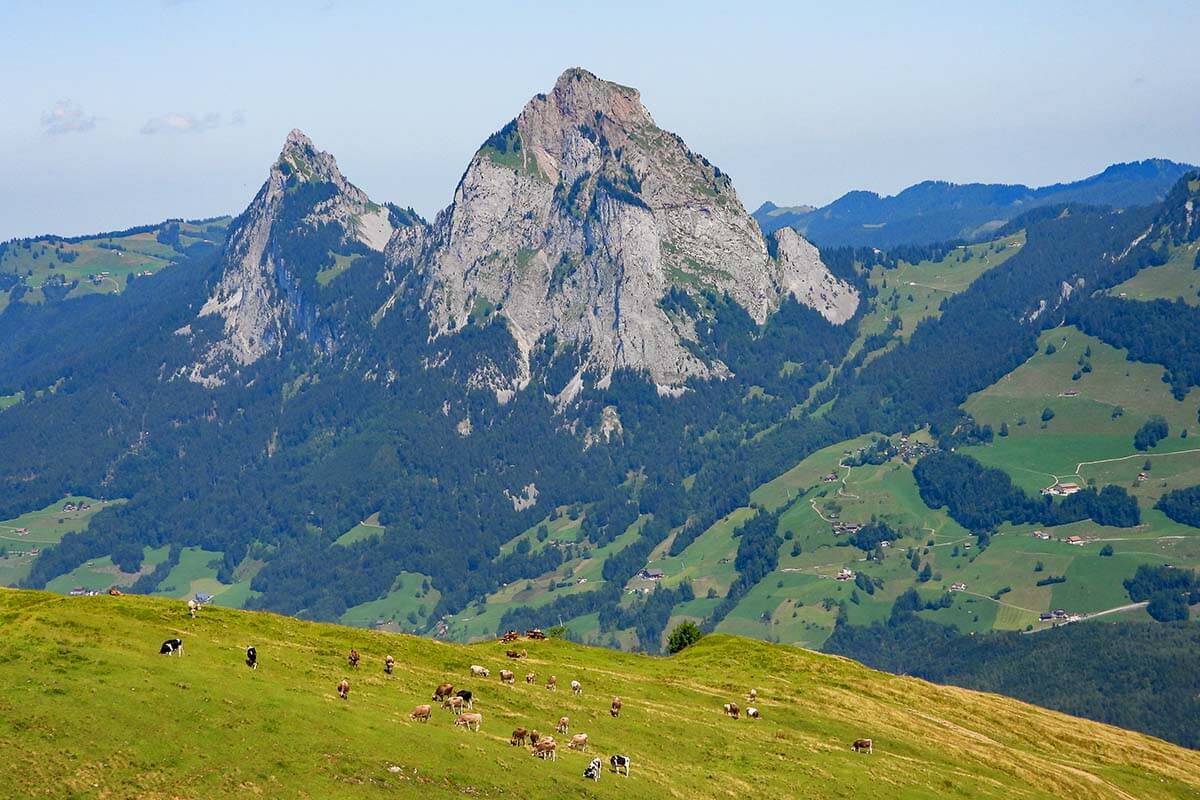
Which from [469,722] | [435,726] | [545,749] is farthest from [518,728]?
[435,726]

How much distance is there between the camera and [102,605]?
113750 millimetres

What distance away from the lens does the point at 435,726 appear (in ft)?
334

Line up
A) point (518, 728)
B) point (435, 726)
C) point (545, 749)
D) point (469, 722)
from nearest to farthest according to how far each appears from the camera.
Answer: point (545, 749) → point (435, 726) → point (469, 722) → point (518, 728)

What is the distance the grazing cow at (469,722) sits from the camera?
10394 cm

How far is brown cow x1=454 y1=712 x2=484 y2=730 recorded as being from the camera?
341ft

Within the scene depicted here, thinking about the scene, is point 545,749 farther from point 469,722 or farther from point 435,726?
point 435,726

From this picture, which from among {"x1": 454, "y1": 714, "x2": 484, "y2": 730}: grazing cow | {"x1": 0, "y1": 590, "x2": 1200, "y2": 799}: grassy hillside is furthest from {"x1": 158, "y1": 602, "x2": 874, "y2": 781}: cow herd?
{"x1": 0, "y1": 590, "x2": 1200, "y2": 799}: grassy hillside

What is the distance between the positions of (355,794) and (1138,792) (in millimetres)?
95127

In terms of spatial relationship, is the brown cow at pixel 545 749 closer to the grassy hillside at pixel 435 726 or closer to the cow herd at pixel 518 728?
the cow herd at pixel 518 728

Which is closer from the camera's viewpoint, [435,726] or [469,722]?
[435,726]

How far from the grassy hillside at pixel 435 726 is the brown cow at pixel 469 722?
119 cm

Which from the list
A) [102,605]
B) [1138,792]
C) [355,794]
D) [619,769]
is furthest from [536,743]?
[1138,792]

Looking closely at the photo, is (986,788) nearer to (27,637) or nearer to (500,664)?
(500,664)

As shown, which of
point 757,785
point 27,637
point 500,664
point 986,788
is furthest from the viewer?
point 500,664
